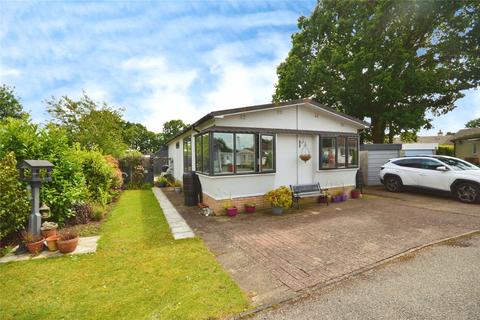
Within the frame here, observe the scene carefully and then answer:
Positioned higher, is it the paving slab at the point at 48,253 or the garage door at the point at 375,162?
the garage door at the point at 375,162

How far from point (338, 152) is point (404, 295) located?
766 centimetres

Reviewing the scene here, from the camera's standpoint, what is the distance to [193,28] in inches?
320

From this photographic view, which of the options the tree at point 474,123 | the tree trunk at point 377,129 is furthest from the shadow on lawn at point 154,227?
the tree at point 474,123

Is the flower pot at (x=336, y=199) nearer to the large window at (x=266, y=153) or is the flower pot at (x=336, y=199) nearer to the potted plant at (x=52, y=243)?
the large window at (x=266, y=153)

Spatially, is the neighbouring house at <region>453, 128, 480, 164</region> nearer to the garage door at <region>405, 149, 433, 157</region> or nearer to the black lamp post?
the garage door at <region>405, 149, 433, 157</region>

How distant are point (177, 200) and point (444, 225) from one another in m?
9.53

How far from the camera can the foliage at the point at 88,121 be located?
17125 millimetres

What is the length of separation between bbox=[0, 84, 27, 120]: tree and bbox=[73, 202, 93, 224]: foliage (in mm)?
28342

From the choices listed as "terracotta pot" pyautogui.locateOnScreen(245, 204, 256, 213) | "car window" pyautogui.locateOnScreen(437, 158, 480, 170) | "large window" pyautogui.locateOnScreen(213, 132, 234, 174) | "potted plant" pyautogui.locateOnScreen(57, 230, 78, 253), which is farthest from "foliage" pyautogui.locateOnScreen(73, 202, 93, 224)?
"car window" pyautogui.locateOnScreen(437, 158, 480, 170)

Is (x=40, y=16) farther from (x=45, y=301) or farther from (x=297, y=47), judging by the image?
(x=297, y=47)

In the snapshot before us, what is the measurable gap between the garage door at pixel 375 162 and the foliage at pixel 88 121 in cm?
1741

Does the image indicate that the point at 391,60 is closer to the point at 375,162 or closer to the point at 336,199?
the point at 375,162

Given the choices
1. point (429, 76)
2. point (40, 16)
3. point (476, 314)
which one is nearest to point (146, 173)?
point (40, 16)

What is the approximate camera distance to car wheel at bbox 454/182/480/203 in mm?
8492
